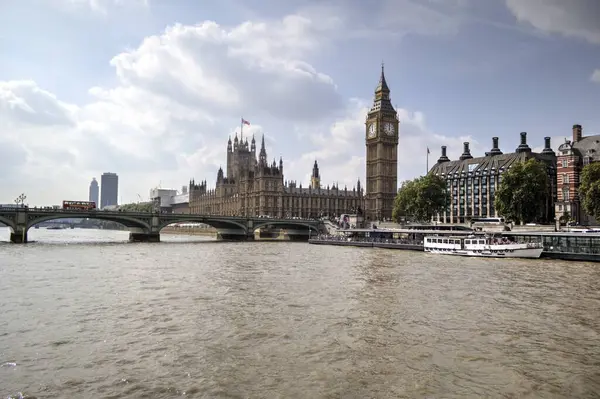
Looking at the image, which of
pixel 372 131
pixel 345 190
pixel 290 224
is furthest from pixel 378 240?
pixel 345 190

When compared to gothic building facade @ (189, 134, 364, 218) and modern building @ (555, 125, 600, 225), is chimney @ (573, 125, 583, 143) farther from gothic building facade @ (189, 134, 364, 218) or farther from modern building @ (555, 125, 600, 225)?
gothic building facade @ (189, 134, 364, 218)

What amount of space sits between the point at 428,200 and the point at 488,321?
77266 millimetres

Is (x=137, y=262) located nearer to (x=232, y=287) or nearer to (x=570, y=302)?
(x=232, y=287)

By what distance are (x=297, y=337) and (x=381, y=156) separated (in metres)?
136

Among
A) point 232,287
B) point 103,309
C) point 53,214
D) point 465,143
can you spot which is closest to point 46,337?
point 103,309

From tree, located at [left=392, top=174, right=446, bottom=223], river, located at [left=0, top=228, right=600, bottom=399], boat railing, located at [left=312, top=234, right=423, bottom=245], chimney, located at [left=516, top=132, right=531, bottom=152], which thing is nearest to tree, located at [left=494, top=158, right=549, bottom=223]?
tree, located at [left=392, top=174, right=446, bottom=223]

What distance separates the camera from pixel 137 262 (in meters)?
51.3

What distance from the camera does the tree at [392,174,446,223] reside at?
98750 mm

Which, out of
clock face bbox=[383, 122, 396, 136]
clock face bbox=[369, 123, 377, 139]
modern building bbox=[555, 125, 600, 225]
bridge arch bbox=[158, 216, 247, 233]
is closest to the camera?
modern building bbox=[555, 125, 600, 225]

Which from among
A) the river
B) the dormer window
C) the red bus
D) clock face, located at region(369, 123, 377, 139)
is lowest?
the river

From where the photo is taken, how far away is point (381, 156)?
152750 millimetres

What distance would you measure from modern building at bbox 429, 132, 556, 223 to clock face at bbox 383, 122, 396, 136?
1048 inches

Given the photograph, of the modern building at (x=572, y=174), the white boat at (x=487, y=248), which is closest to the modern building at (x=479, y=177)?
the modern building at (x=572, y=174)

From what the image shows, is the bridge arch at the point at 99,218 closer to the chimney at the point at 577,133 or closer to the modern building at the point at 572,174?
the modern building at the point at 572,174
